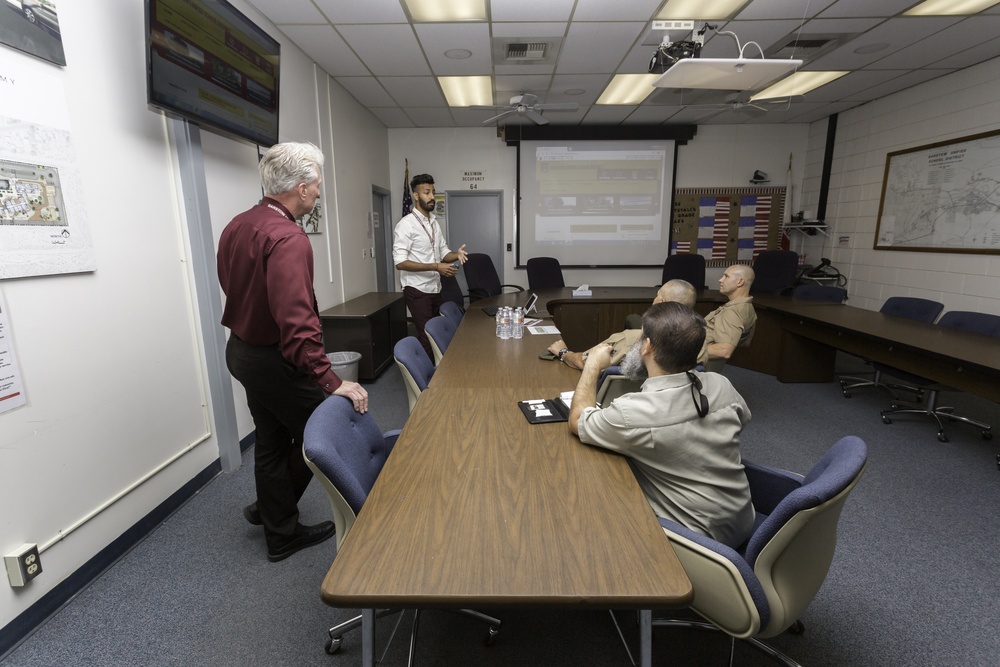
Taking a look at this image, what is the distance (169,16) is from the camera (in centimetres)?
197

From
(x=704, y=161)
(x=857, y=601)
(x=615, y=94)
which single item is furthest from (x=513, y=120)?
(x=857, y=601)

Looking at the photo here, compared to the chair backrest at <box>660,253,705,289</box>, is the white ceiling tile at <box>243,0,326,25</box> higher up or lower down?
higher up

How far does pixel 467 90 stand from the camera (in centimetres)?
493

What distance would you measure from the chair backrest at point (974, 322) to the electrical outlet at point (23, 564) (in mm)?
4885

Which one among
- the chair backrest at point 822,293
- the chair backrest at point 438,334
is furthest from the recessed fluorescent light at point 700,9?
the chair backrest at point 822,293

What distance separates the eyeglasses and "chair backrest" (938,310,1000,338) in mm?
3102

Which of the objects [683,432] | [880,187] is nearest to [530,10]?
[683,432]

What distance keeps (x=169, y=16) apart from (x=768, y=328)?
479cm

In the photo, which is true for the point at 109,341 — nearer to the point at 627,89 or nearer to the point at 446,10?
the point at 446,10

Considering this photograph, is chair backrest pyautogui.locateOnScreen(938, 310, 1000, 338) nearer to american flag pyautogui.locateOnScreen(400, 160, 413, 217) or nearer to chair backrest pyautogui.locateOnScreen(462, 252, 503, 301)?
chair backrest pyautogui.locateOnScreen(462, 252, 503, 301)

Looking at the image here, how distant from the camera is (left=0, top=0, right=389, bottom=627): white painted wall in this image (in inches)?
63.7

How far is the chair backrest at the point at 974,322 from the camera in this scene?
9.83 ft

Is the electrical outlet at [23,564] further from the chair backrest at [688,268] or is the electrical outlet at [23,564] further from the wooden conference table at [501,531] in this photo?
the chair backrest at [688,268]

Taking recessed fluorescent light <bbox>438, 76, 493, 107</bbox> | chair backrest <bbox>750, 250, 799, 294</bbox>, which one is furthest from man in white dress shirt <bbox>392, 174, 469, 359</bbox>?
chair backrest <bbox>750, 250, 799, 294</bbox>
